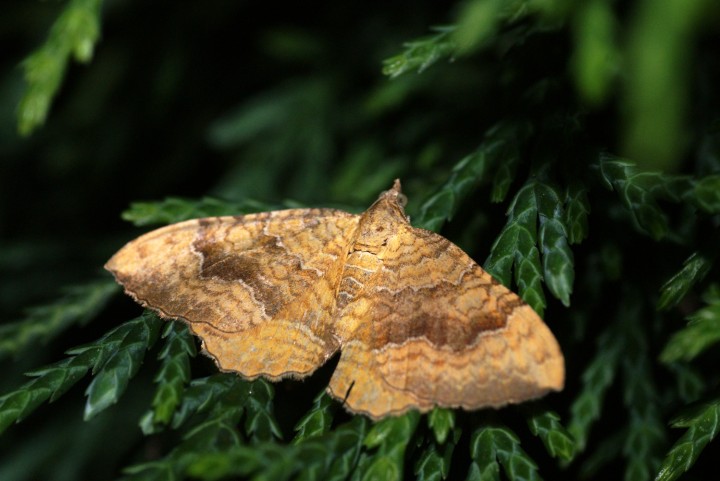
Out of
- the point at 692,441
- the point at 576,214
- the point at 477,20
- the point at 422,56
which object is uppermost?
the point at 477,20

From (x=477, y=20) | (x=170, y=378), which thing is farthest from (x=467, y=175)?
(x=170, y=378)

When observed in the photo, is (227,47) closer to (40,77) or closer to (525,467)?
(40,77)

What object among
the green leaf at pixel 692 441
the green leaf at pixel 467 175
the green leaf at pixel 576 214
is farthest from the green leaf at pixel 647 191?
the green leaf at pixel 692 441

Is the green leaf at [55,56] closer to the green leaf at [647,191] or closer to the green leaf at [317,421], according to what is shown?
the green leaf at [317,421]

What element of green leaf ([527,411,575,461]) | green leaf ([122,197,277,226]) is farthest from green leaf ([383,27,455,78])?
green leaf ([527,411,575,461])

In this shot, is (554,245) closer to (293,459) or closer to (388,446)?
(388,446)

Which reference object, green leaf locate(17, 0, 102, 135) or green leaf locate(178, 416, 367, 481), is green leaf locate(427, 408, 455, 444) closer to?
green leaf locate(178, 416, 367, 481)

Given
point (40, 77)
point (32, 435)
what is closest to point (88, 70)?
point (40, 77)
